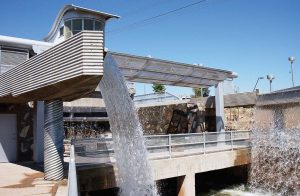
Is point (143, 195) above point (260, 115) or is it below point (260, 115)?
below

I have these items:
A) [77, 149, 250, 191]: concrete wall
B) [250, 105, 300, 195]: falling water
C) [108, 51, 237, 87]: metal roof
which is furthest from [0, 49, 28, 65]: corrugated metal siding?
[250, 105, 300, 195]: falling water

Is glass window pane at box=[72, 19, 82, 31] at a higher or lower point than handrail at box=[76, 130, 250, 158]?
higher

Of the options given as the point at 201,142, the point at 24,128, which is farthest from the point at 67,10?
the point at 201,142

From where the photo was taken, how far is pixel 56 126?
10445 millimetres

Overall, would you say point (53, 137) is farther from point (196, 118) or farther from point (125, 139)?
point (196, 118)

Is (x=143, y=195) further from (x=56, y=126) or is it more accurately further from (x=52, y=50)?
(x=52, y=50)

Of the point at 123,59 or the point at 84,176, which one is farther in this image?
the point at 123,59

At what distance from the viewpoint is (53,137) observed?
10430 millimetres

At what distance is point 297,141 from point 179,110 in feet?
34.4

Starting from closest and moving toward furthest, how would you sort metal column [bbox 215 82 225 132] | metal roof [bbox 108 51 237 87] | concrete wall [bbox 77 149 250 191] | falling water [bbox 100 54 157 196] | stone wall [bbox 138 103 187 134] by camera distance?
1. concrete wall [bbox 77 149 250 191]
2. falling water [bbox 100 54 157 196]
3. metal roof [bbox 108 51 237 87]
4. metal column [bbox 215 82 225 132]
5. stone wall [bbox 138 103 187 134]

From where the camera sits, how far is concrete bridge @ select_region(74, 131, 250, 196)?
10.7 meters

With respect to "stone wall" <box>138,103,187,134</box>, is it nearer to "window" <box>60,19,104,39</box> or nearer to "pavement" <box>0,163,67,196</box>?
"window" <box>60,19,104,39</box>

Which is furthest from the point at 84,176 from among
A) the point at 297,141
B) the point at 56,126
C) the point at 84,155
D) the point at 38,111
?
the point at 297,141

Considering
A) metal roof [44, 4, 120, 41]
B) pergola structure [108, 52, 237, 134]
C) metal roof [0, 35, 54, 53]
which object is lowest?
pergola structure [108, 52, 237, 134]
